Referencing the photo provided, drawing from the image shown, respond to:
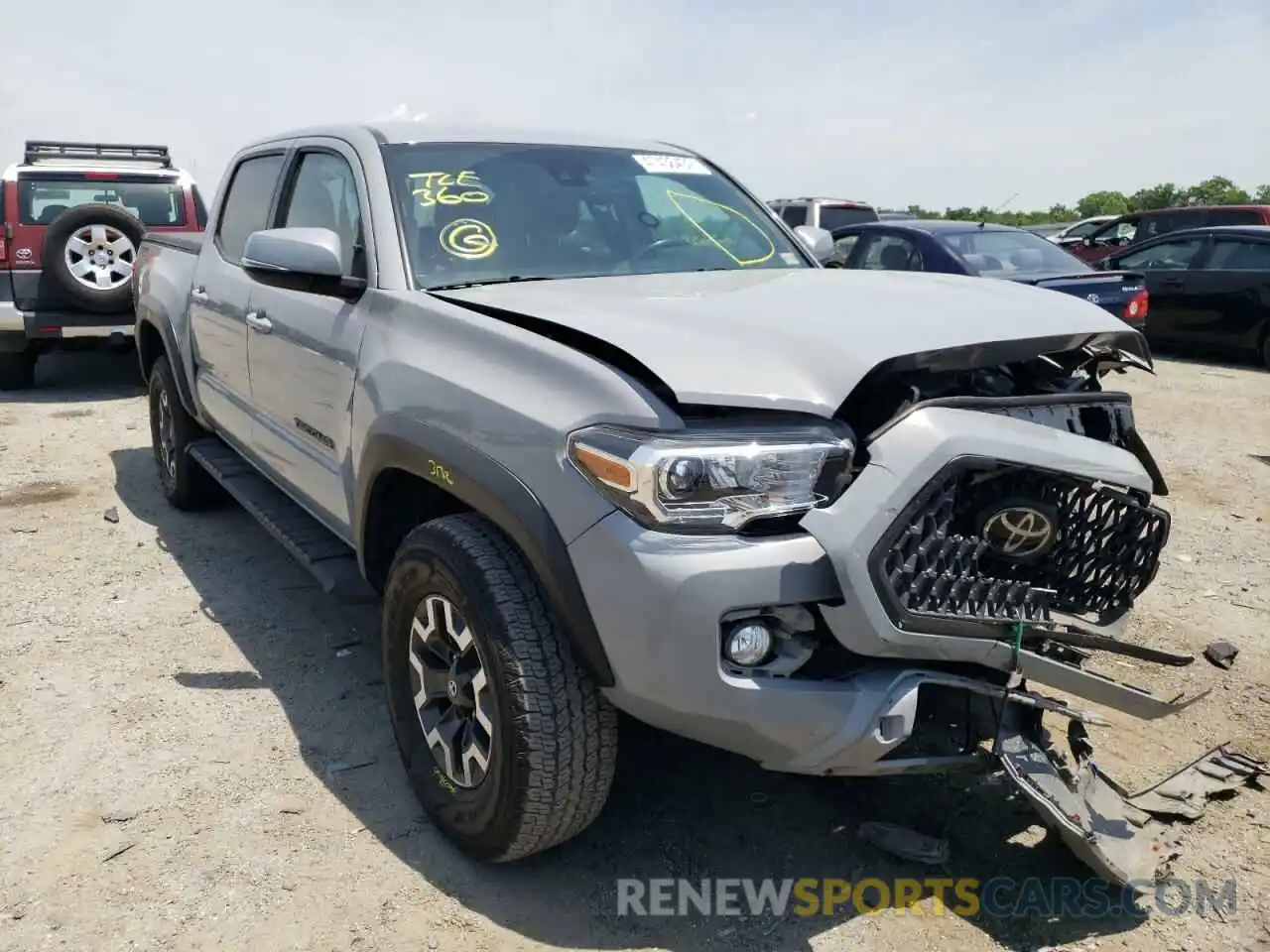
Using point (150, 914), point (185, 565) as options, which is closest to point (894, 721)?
point (150, 914)

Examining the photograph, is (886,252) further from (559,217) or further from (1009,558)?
(1009,558)

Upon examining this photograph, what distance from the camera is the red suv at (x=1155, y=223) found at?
14961 millimetres

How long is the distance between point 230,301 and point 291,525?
40.9 inches

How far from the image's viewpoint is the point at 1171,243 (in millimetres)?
11773

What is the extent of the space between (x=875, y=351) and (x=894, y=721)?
788 millimetres

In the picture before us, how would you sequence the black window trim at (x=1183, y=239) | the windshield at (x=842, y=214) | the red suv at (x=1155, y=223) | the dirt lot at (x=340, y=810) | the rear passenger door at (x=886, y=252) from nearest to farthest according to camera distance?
the dirt lot at (x=340, y=810) < the rear passenger door at (x=886, y=252) < the black window trim at (x=1183, y=239) < the windshield at (x=842, y=214) < the red suv at (x=1155, y=223)

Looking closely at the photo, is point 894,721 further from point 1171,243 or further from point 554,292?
point 1171,243

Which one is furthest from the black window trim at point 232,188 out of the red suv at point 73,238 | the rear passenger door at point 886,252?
the rear passenger door at point 886,252

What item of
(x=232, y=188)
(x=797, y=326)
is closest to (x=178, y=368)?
(x=232, y=188)

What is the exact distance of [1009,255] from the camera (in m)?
9.21

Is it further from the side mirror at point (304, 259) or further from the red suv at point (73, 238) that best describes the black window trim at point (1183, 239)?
the side mirror at point (304, 259)

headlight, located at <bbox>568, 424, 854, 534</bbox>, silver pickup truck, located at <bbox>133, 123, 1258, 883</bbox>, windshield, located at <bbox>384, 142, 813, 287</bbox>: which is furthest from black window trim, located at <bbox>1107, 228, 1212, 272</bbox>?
headlight, located at <bbox>568, 424, 854, 534</bbox>

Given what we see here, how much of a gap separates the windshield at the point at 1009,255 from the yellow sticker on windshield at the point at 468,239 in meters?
6.31

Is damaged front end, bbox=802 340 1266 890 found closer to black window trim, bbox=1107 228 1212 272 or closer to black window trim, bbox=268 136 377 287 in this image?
black window trim, bbox=268 136 377 287
